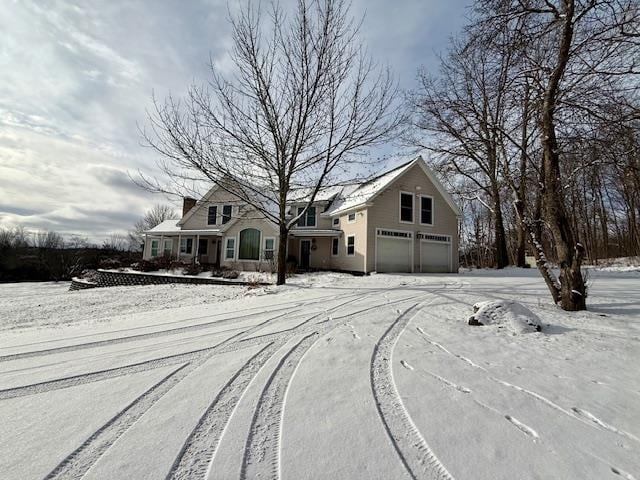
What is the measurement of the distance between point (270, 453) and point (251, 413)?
19.0 inches

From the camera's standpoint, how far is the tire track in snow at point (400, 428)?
1.60m

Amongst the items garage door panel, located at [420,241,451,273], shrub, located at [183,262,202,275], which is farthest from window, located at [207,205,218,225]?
garage door panel, located at [420,241,451,273]

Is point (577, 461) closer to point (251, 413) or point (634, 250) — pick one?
point (251, 413)

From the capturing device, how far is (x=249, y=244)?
18719 mm

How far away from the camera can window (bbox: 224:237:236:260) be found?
1900 cm

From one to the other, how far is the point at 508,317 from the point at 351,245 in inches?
482

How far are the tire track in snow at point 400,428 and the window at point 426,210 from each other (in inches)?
586

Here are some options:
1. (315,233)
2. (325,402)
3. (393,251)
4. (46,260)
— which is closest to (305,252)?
(315,233)

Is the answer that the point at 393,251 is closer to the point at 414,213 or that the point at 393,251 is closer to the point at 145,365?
the point at 414,213

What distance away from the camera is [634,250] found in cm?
2206

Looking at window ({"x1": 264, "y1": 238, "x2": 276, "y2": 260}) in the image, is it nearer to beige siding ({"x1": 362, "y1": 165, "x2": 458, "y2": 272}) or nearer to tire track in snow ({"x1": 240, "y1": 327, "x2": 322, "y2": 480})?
beige siding ({"x1": 362, "y1": 165, "x2": 458, "y2": 272})

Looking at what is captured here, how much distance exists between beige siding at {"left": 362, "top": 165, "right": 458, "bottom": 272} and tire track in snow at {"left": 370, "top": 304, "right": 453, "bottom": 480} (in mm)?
12343

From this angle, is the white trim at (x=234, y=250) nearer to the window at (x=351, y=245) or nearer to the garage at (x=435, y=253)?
the window at (x=351, y=245)

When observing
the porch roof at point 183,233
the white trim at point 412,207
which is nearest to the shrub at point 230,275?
the porch roof at point 183,233
